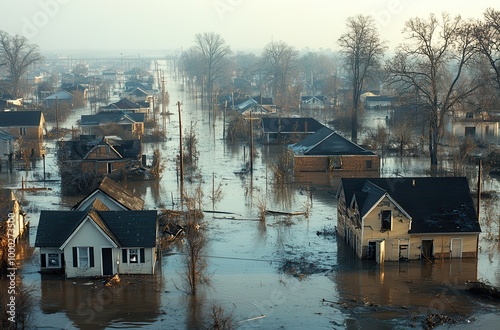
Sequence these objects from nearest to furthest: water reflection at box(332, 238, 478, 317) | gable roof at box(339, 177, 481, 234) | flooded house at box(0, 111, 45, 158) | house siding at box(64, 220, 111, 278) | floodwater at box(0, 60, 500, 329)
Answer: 1. floodwater at box(0, 60, 500, 329)
2. water reflection at box(332, 238, 478, 317)
3. house siding at box(64, 220, 111, 278)
4. gable roof at box(339, 177, 481, 234)
5. flooded house at box(0, 111, 45, 158)

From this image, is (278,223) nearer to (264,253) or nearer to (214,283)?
(264,253)

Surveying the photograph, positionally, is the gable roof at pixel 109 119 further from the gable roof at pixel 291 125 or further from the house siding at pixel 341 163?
the house siding at pixel 341 163

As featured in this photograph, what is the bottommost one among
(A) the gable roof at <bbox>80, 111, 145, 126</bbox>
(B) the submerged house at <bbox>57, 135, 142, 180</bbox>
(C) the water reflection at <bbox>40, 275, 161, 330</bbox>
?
(C) the water reflection at <bbox>40, 275, 161, 330</bbox>

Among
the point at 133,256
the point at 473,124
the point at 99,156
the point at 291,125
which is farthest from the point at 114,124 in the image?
the point at 133,256

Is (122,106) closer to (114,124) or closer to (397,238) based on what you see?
(114,124)

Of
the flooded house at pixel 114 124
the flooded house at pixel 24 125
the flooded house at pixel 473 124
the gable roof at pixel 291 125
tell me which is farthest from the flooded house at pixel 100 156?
the flooded house at pixel 473 124

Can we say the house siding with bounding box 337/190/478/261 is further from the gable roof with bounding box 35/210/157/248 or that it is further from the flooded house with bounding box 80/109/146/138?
the flooded house with bounding box 80/109/146/138

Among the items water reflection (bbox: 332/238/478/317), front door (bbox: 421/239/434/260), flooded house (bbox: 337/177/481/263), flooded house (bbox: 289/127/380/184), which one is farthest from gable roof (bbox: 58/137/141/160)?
front door (bbox: 421/239/434/260)

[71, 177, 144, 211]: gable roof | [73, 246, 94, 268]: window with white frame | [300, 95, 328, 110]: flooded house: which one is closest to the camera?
[73, 246, 94, 268]: window with white frame
